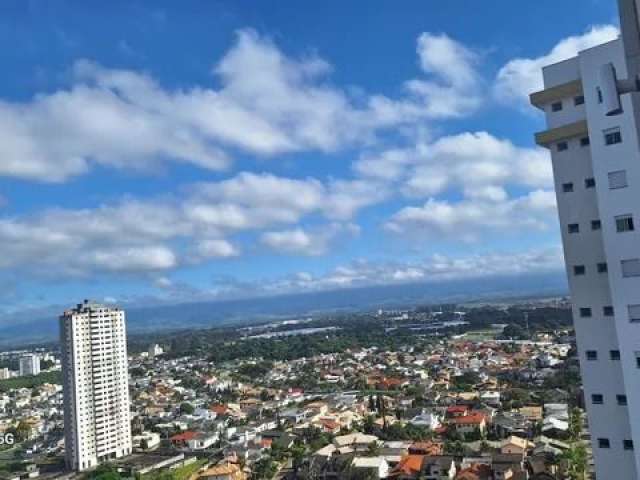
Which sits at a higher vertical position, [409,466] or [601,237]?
[601,237]

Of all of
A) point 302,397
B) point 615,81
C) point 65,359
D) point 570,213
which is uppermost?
point 570,213

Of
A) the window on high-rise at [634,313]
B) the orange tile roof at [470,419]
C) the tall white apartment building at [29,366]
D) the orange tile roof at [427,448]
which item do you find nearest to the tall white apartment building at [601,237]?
the window on high-rise at [634,313]

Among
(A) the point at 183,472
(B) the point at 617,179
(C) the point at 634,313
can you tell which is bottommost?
(A) the point at 183,472

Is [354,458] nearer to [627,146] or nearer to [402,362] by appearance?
[627,146]

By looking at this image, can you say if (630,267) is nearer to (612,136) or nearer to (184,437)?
(612,136)

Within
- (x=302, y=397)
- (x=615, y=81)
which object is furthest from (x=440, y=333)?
(x=615, y=81)

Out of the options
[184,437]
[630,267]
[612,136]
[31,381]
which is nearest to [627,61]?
[630,267]

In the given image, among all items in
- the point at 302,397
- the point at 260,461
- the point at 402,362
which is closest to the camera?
the point at 260,461
